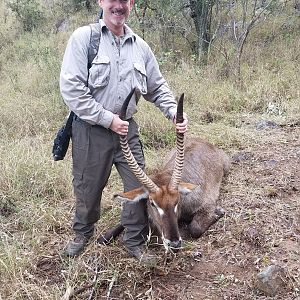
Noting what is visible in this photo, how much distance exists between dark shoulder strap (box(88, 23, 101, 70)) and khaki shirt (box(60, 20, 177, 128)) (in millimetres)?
26

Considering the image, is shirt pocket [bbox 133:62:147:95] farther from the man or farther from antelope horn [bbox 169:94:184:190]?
antelope horn [bbox 169:94:184:190]

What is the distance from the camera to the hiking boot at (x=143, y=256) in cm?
404

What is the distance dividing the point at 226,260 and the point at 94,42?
217cm

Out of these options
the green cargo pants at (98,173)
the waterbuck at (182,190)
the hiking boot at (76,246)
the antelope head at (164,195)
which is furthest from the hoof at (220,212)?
the hiking boot at (76,246)

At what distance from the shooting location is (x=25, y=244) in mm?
4383

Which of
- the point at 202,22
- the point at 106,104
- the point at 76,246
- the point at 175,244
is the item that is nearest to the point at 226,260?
the point at 175,244

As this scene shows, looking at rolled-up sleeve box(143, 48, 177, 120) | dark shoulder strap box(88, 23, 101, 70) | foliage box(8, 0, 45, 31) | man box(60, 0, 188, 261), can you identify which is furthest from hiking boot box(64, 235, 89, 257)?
foliage box(8, 0, 45, 31)

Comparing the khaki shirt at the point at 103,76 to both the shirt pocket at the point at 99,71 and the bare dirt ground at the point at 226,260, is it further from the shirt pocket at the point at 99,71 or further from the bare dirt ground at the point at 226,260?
the bare dirt ground at the point at 226,260

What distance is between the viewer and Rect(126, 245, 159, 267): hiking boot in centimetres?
404

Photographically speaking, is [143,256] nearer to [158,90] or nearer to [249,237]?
[249,237]

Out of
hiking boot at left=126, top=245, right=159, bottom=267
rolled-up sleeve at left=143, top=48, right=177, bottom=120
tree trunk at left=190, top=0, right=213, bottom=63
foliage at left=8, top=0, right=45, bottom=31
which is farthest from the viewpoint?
foliage at left=8, top=0, right=45, bottom=31

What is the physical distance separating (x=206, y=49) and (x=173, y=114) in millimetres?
6492

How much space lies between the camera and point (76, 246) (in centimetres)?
429

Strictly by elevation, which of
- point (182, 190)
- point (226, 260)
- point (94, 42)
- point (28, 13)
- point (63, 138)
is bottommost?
point (226, 260)
